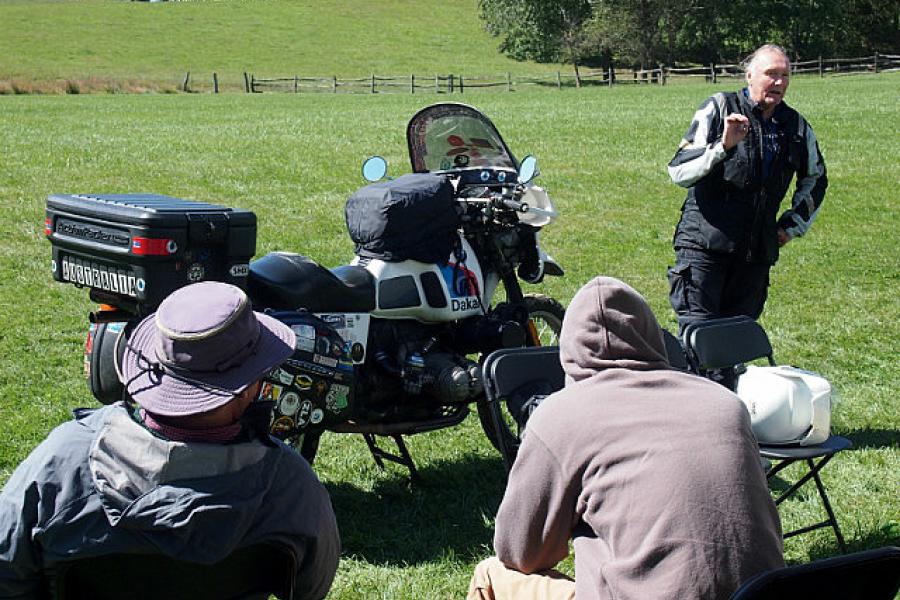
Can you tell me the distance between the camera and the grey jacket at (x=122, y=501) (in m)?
2.53

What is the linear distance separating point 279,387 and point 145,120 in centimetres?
2168

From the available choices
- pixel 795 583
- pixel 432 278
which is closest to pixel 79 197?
pixel 432 278

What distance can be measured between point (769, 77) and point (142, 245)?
3.57m

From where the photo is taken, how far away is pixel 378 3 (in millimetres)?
86750

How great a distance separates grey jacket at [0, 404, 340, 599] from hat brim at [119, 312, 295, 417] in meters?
0.08

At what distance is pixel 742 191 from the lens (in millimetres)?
6293

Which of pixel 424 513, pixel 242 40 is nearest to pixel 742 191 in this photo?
pixel 424 513

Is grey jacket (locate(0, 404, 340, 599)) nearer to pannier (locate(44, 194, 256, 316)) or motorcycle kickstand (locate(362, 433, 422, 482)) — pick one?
Result: pannier (locate(44, 194, 256, 316))

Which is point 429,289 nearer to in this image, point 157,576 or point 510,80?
point 157,576

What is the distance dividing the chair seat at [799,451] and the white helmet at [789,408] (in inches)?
1.0

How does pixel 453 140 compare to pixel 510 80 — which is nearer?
pixel 453 140

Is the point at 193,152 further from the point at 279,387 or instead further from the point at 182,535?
the point at 182,535

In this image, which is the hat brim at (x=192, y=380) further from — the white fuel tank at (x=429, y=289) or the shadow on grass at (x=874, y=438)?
the shadow on grass at (x=874, y=438)

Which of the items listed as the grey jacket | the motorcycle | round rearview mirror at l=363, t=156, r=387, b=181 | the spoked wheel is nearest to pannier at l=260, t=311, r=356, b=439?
the motorcycle
